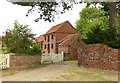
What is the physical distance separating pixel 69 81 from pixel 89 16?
Answer: 44648mm

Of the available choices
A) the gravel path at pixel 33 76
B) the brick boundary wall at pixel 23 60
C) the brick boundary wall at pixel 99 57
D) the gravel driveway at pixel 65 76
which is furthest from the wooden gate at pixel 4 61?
the brick boundary wall at pixel 99 57

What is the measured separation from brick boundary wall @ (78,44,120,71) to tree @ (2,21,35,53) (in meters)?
10.5

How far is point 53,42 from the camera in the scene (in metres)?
50.6

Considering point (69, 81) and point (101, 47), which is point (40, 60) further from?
point (69, 81)

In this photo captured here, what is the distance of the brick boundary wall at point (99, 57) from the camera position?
53.2 ft

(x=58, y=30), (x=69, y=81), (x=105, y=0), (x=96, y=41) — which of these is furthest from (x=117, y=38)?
(x=58, y=30)

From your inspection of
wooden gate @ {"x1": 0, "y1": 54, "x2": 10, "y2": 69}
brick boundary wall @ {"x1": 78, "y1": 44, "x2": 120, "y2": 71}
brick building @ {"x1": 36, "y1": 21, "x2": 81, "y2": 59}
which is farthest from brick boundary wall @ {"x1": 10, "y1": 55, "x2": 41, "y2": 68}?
brick building @ {"x1": 36, "y1": 21, "x2": 81, "y2": 59}

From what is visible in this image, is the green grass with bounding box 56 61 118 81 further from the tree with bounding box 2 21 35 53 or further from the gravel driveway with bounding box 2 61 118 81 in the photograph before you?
the tree with bounding box 2 21 35 53

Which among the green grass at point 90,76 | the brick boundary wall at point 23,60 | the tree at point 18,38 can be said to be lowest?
the green grass at point 90,76

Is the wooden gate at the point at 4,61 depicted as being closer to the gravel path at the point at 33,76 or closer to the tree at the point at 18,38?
the gravel path at the point at 33,76

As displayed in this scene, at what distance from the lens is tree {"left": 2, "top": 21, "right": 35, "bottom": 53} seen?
94.0 ft

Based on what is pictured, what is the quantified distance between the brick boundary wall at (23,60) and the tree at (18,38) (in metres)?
5.98

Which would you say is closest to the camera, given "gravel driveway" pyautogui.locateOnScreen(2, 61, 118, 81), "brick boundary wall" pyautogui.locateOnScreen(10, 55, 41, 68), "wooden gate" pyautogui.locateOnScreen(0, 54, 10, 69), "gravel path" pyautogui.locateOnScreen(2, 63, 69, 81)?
"gravel driveway" pyautogui.locateOnScreen(2, 61, 118, 81)

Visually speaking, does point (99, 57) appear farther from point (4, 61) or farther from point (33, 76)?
point (4, 61)
